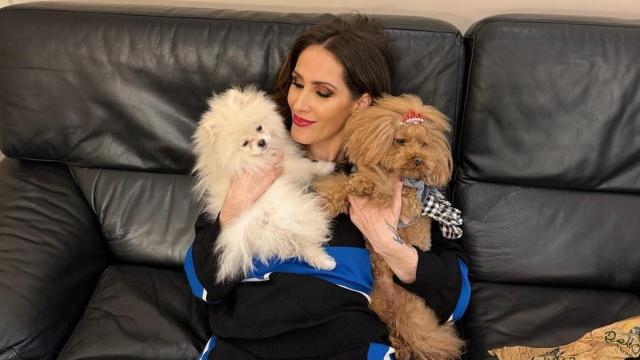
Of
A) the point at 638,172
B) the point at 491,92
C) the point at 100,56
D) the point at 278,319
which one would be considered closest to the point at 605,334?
the point at 638,172

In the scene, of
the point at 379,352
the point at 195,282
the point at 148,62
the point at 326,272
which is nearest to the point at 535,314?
the point at 379,352

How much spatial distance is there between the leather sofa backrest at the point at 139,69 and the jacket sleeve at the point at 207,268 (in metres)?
0.48

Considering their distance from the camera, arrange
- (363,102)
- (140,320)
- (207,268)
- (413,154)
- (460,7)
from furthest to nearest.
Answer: (460,7)
(140,320)
(363,102)
(207,268)
(413,154)

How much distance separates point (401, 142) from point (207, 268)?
2.22ft

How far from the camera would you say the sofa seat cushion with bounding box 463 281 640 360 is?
1.63 metres

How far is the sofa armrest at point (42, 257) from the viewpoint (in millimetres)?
1541

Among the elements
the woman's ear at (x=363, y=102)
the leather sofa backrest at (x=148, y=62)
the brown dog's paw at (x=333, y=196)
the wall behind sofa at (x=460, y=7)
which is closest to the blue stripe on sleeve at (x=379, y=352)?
the brown dog's paw at (x=333, y=196)

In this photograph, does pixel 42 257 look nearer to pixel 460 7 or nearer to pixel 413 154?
pixel 413 154

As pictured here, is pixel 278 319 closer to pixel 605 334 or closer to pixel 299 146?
pixel 299 146

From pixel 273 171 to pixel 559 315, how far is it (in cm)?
108

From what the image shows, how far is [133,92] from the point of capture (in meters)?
1.81

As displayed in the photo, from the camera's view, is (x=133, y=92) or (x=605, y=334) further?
(x=133, y=92)

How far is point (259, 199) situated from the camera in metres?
1.49

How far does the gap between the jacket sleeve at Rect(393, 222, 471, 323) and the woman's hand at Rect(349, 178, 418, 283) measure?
0.03 metres
